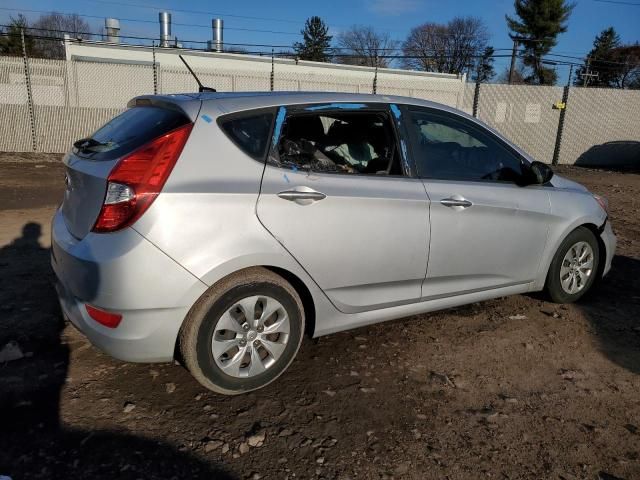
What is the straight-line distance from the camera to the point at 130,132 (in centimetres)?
294

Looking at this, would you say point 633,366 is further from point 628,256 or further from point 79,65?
point 79,65

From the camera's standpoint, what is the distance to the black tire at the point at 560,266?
4.28m

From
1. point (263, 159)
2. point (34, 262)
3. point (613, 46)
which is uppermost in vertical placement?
point (613, 46)

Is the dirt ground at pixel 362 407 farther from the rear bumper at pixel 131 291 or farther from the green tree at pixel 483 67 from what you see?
the green tree at pixel 483 67

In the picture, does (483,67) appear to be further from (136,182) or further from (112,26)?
(136,182)

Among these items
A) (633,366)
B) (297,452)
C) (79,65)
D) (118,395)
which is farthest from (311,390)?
(79,65)

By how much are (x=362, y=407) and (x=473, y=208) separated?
1.53 meters

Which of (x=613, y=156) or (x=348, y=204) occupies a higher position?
(x=348, y=204)

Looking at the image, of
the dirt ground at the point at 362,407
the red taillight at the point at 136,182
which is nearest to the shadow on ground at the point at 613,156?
the dirt ground at the point at 362,407

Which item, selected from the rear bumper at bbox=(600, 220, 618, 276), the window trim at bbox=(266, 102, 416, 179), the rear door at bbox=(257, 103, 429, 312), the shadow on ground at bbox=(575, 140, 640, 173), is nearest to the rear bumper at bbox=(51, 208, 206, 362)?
the rear door at bbox=(257, 103, 429, 312)

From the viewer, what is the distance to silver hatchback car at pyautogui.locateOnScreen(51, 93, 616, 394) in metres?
2.63

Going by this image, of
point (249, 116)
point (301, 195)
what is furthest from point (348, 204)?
point (249, 116)

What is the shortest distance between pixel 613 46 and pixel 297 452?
235 feet

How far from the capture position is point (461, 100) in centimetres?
1628
